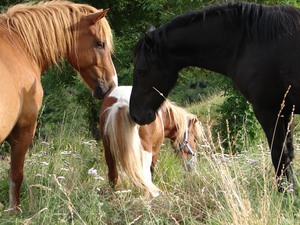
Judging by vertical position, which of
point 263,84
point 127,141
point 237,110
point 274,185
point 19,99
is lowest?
point 237,110

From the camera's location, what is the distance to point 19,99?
3.94 meters

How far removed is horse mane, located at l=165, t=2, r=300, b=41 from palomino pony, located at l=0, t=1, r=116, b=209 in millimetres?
1036

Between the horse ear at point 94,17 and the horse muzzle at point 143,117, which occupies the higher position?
the horse ear at point 94,17

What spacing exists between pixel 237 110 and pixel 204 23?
500cm

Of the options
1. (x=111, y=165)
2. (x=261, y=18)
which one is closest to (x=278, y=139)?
(x=261, y=18)

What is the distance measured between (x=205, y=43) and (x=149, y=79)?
0.62 metres

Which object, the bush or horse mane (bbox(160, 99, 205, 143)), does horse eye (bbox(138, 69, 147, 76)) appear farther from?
the bush

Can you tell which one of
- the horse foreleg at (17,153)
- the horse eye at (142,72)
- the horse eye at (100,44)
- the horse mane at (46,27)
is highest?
the horse mane at (46,27)

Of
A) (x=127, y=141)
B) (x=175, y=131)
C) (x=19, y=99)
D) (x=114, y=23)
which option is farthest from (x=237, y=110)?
(x=19, y=99)

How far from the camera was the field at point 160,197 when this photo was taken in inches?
138

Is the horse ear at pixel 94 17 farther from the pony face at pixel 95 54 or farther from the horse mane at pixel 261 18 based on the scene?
the horse mane at pixel 261 18

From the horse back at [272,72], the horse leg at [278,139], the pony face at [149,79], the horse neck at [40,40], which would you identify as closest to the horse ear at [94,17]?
the horse neck at [40,40]

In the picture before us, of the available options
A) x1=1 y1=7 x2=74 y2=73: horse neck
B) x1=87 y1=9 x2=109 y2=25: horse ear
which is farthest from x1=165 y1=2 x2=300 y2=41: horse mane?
x1=1 y1=7 x2=74 y2=73: horse neck

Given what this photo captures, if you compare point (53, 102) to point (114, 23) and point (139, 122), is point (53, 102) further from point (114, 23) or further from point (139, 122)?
point (139, 122)
